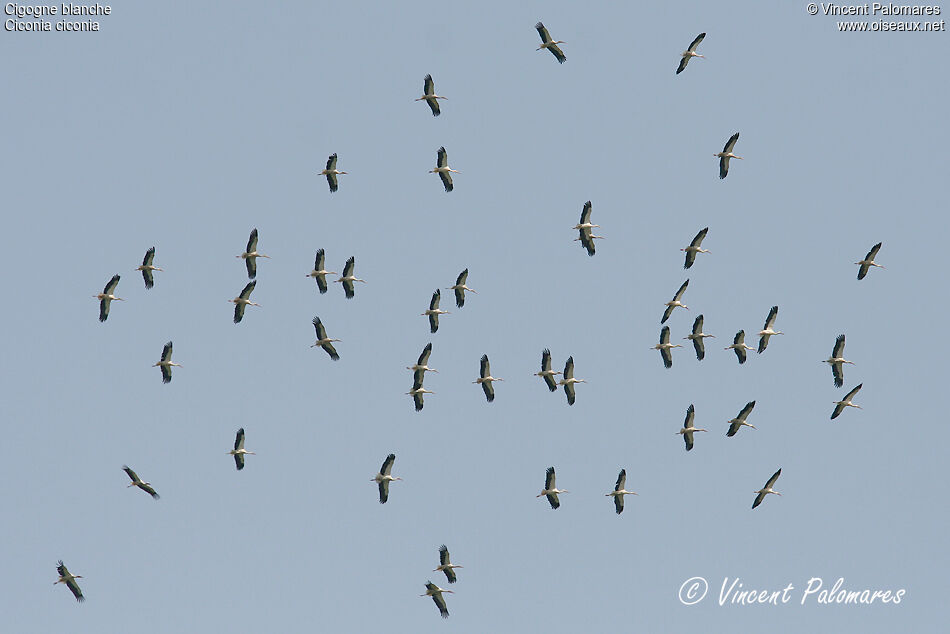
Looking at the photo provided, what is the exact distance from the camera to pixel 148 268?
2687 inches

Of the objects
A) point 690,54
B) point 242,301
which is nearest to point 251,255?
point 242,301

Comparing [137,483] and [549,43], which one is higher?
[549,43]

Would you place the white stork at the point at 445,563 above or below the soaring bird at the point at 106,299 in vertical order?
below

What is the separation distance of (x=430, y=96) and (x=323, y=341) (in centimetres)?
897

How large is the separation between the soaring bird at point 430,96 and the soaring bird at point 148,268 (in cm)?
1054

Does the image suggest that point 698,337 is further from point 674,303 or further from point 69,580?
point 69,580

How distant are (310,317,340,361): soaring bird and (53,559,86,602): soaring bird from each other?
10.9m

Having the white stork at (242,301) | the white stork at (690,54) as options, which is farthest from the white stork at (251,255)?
the white stork at (690,54)

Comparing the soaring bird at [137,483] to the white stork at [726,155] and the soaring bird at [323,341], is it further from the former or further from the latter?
the white stork at [726,155]

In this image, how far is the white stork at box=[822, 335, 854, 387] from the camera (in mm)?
70062

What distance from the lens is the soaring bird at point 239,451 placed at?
69375 millimetres

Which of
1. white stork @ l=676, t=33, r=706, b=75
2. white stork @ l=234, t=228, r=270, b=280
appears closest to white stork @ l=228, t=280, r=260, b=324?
white stork @ l=234, t=228, r=270, b=280

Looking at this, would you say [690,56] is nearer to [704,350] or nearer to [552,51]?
[552,51]

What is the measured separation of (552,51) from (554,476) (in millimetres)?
14712
